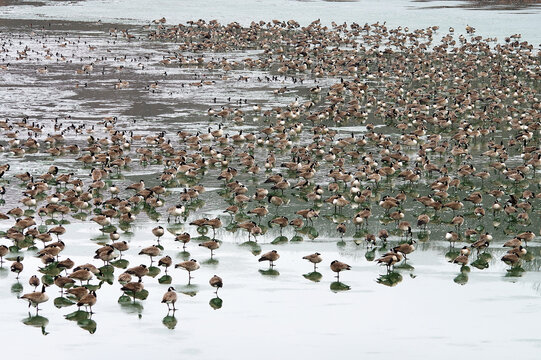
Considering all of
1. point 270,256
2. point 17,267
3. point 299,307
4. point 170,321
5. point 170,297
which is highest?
point 270,256

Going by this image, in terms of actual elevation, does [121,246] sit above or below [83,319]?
above

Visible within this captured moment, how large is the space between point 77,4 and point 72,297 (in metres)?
75.8

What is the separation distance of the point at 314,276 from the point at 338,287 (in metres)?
0.74

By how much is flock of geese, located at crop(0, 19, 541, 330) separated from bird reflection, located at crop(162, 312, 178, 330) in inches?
12.7

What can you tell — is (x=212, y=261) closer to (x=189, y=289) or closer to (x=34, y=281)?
(x=189, y=289)

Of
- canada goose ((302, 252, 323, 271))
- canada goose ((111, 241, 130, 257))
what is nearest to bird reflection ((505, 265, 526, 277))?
canada goose ((302, 252, 323, 271))

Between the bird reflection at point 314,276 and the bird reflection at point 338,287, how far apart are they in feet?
1.25

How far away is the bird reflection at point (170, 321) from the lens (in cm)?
1628

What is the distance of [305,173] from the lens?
84.9ft

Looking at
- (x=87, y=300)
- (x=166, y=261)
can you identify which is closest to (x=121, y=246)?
(x=166, y=261)

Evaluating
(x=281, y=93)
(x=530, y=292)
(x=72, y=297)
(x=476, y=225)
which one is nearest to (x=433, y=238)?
(x=476, y=225)

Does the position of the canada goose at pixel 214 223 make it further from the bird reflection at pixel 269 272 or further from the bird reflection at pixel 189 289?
the bird reflection at pixel 189 289

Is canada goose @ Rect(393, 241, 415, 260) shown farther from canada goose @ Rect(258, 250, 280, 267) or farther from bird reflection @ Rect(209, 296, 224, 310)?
bird reflection @ Rect(209, 296, 224, 310)

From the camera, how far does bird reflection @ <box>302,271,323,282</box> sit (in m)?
18.8
